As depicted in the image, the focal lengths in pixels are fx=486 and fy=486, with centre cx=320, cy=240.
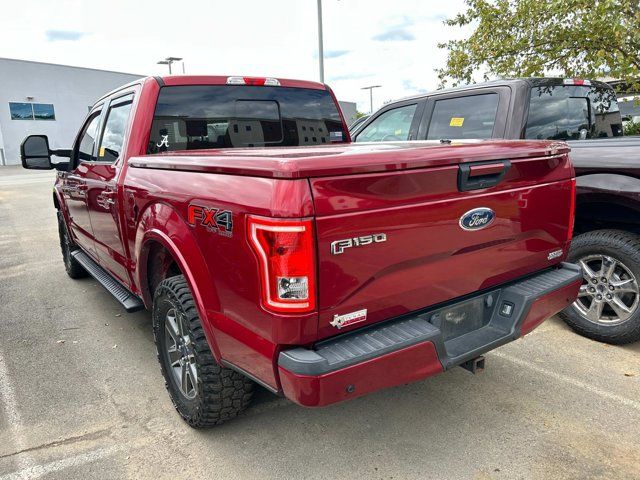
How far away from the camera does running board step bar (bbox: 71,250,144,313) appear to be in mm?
3453

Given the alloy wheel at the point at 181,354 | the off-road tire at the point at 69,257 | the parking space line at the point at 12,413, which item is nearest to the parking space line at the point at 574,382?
the alloy wheel at the point at 181,354

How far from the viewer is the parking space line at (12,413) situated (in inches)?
99.4

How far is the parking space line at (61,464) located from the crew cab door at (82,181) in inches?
84.2

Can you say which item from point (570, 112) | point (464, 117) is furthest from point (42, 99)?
point (570, 112)

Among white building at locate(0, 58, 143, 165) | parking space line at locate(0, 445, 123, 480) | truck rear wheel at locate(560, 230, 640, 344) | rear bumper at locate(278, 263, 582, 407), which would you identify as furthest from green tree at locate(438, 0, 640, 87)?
white building at locate(0, 58, 143, 165)

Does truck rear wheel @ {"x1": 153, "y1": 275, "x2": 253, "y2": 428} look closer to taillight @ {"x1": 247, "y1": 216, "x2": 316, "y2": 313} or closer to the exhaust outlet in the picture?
taillight @ {"x1": 247, "y1": 216, "x2": 316, "y2": 313}

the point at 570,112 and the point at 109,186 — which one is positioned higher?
the point at 570,112

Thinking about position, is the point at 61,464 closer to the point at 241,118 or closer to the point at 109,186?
the point at 109,186

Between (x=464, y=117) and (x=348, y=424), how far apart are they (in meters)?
3.05

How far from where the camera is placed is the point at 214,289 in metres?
2.18

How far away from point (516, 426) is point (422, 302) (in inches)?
42.7

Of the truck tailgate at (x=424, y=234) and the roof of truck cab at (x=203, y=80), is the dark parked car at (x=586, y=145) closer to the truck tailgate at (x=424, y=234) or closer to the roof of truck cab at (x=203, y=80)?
the truck tailgate at (x=424, y=234)

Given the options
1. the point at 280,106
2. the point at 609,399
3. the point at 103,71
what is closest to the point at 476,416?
the point at 609,399

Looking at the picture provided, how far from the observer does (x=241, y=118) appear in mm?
3689
